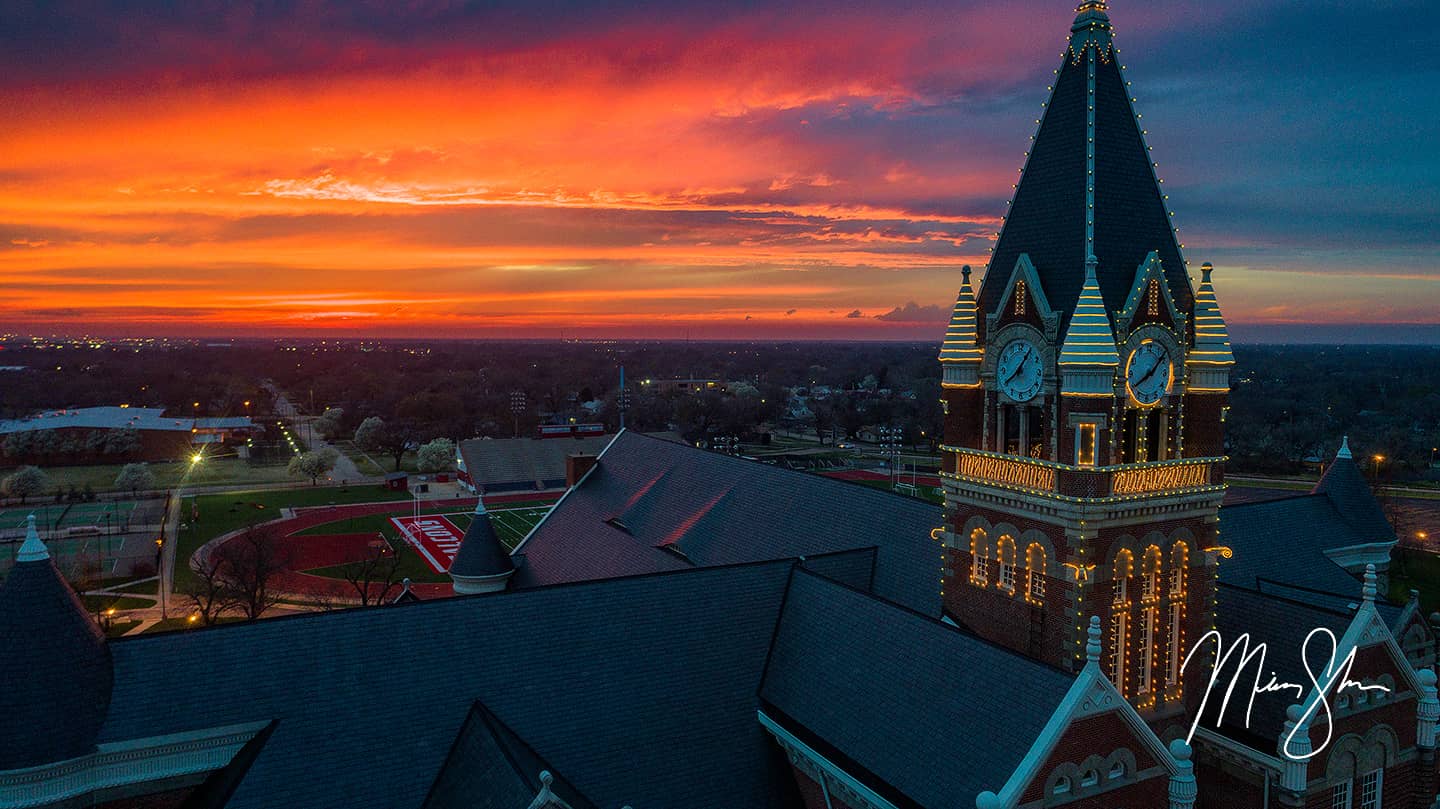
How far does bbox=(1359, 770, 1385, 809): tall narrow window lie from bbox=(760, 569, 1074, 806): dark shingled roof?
33.5 ft

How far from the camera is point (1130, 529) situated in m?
17.5

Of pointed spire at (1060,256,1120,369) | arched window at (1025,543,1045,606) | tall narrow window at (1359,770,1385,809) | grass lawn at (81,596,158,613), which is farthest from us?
grass lawn at (81,596,158,613)

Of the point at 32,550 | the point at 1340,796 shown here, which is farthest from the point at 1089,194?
the point at 32,550

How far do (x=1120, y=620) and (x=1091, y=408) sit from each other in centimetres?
438

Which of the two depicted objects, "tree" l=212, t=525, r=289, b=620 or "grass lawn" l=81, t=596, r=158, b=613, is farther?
"grass lawn" l=81, t=596, r=158, b=613

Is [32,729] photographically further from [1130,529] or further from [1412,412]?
[1412,412]

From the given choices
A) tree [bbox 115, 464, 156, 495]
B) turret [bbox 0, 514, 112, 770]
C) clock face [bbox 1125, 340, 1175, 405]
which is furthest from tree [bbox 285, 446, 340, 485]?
clock face [bbox 1125, 340, 1175, 405]

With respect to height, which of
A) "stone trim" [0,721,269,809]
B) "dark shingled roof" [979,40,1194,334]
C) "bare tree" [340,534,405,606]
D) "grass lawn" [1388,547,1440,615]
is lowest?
"grass lawn" [1388,547,1440,615]

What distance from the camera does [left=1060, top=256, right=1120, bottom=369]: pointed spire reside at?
1667 cm

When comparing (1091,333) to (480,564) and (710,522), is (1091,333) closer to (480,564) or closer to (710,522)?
(710,522)

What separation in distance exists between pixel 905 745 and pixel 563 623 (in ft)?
24.2

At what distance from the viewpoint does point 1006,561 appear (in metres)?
18.5

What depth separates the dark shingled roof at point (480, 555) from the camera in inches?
1264

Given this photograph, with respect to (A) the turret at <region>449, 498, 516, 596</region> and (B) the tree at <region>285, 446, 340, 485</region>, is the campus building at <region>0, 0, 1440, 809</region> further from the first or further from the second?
(B) the tree at <region>285, 446, 340, 485</region>
